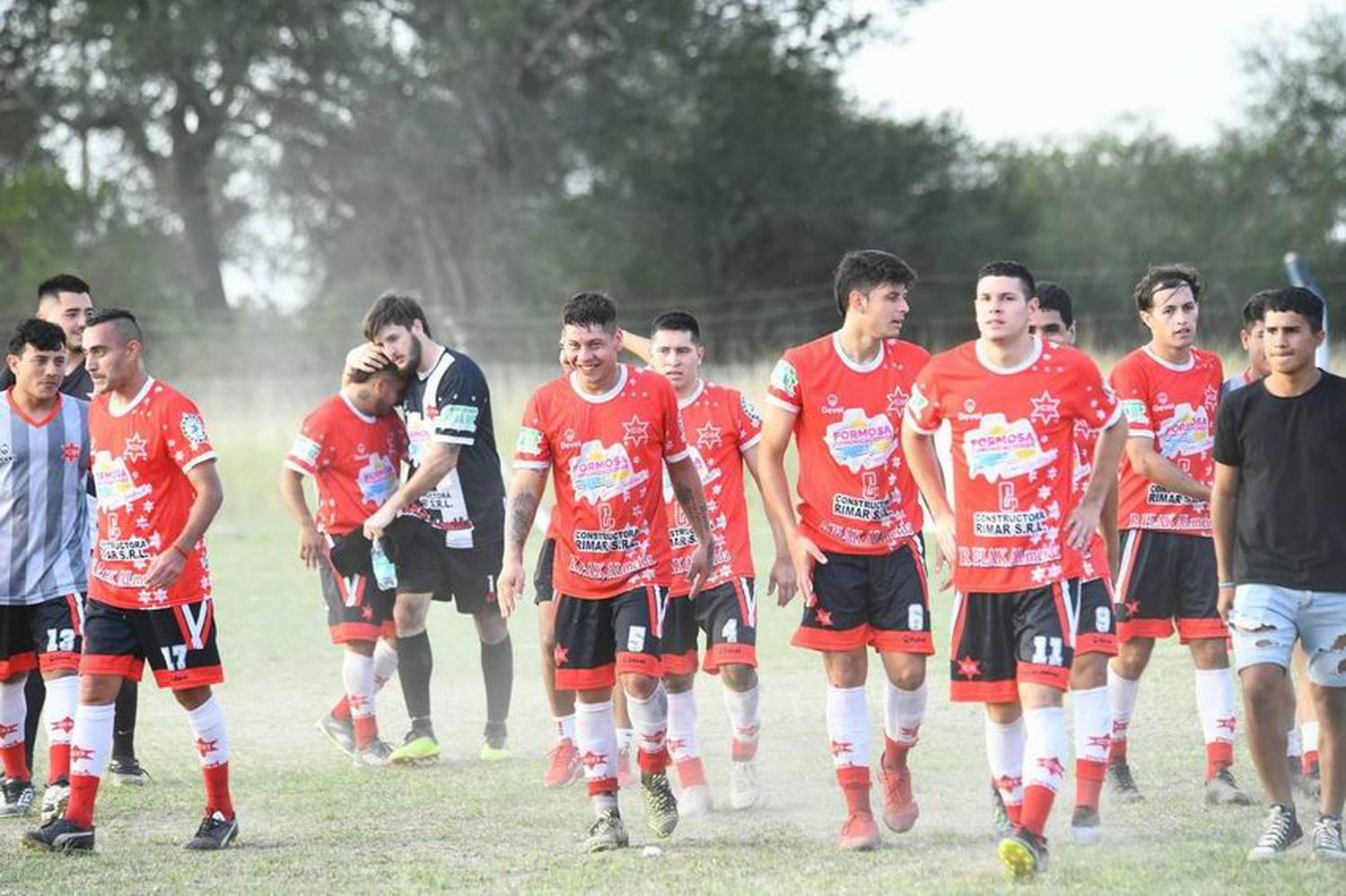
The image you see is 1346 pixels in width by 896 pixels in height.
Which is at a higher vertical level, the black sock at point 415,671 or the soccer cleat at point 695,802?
the black sock at point 415,671

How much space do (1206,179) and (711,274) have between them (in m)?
17.3

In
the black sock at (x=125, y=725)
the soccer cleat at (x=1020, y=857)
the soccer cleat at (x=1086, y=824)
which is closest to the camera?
the soccer cleat at (x=1020, y=857)

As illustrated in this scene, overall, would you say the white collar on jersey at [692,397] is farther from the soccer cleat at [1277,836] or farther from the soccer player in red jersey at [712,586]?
the soccer cleat at [1277,836]

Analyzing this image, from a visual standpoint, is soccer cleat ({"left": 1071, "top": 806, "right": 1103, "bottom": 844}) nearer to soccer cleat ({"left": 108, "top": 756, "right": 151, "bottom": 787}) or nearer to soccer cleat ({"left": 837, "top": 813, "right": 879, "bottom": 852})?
soccer cleat ({"left": 837, "top": 813, "right": 879, "bottom": 852})

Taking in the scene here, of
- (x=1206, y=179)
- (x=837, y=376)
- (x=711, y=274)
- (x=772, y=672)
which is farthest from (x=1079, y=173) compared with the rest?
(x=837, y=376)

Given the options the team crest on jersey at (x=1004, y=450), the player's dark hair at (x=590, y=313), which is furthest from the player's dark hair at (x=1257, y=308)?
the player's dark hair at (x=590, y=313)

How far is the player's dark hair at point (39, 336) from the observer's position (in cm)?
852

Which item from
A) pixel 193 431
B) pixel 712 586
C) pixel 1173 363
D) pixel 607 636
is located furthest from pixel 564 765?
pixel 1173 363

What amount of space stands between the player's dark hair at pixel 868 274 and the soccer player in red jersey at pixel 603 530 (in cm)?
79

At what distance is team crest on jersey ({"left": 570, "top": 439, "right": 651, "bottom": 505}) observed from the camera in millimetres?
7707

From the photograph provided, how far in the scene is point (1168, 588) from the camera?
8.68 meters

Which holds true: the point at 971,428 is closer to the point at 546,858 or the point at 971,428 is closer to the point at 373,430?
the point at 546,858

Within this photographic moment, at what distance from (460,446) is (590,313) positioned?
2436 millimetres

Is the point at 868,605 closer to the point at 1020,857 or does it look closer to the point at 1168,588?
the point at 1020,857
